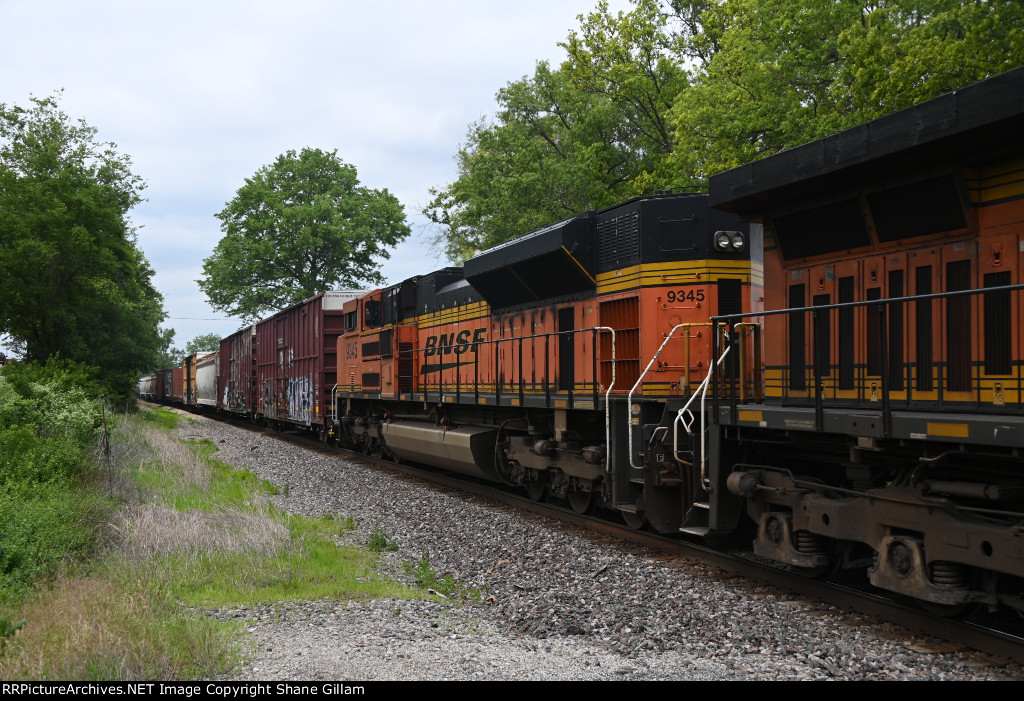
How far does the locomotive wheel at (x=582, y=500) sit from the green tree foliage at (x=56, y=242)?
1814 cm

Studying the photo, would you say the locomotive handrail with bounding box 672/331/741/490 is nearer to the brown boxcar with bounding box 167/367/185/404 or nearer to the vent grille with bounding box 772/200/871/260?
the vent grille with bounding box 772/200/871/260

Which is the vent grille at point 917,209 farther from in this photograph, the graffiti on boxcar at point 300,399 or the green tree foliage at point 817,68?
the graffiti on boxcar at point 300,399

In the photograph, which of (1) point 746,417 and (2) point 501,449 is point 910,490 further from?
(2) point 501,449

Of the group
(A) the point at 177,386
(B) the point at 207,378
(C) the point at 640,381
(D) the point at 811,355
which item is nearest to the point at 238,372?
(B) the point at 207,378

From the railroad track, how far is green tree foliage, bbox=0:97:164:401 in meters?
17.6

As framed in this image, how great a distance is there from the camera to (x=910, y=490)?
232 inches

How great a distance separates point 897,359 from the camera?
6.39 m

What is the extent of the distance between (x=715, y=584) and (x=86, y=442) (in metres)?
11.2

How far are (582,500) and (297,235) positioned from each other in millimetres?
40102

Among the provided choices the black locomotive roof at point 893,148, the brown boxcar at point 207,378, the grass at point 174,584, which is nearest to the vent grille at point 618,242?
the black locomotive roof at point 893,148

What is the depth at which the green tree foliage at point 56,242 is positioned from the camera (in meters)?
23.1

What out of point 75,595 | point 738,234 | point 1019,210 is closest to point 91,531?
point 75,595

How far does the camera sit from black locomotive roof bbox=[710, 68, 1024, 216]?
17.8 ft

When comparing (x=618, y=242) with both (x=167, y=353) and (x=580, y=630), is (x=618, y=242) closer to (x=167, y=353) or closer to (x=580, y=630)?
(x=580, y=630)
